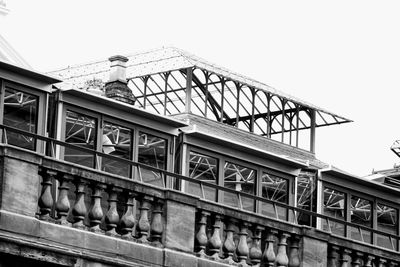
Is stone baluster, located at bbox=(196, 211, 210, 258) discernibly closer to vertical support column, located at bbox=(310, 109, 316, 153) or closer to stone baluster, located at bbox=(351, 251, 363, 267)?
stone baluster, located at bbox=(351, 251, 363, 267)

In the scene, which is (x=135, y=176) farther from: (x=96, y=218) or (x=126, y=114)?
(x=96, y=218)

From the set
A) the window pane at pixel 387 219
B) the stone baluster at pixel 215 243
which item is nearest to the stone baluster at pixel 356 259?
the stone baluster at pixel 215 243

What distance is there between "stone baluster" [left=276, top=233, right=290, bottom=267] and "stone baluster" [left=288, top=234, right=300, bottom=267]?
11.8 inches

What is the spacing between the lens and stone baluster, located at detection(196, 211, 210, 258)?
88.8ft

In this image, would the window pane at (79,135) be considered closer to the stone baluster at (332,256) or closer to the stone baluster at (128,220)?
the stone baluster at (128,220)

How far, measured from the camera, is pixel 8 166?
78.6 ft

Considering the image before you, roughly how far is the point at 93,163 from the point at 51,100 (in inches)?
54.3

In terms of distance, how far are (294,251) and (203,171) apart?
419cm

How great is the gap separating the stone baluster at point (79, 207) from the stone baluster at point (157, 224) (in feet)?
5.41

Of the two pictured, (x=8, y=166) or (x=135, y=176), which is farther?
(x=135, y=176)

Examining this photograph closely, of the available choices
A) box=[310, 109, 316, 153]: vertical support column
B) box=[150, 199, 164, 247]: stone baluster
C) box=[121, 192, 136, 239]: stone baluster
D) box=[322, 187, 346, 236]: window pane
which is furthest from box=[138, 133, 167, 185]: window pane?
box=[310, 109, 316, 153]: vertical support column

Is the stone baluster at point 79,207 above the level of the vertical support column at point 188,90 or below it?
below

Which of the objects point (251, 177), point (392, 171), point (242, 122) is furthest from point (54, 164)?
point (242, 122)

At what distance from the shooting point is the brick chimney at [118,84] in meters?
35.6
